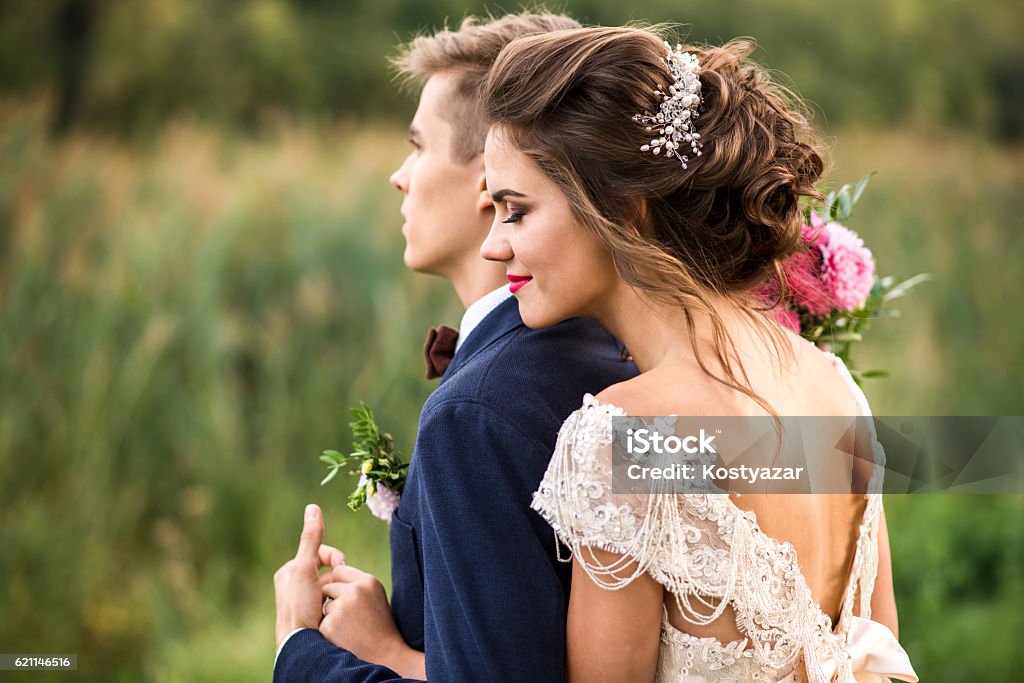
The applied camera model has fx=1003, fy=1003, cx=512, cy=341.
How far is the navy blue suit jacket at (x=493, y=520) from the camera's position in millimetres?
1703

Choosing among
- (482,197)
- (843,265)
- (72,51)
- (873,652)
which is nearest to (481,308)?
(482,197)

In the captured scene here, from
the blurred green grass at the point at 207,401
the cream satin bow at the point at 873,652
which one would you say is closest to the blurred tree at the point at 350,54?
the blurred green grass at the point at 207,401

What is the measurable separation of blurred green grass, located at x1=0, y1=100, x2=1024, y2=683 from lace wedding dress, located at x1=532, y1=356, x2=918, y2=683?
3.18 metres

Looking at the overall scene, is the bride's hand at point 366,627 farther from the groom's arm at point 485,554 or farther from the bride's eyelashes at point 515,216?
the bride's eyelashes at point 515,216

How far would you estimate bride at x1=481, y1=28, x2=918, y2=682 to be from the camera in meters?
1.64

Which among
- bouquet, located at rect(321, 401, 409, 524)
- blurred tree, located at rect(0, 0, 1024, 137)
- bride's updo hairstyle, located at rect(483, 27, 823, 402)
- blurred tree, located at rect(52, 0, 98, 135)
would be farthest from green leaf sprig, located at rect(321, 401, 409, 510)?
blurred tree, located at rect(52, 0, 98, 135)

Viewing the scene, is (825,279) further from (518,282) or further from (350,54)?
(350,54)

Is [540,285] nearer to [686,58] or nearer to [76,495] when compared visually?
[686,58]

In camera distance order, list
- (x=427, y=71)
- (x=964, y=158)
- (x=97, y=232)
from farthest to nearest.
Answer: (x=964, y=158) < (x=97, y=232) < (x=427, y=71)

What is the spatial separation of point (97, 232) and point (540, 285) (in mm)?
4389

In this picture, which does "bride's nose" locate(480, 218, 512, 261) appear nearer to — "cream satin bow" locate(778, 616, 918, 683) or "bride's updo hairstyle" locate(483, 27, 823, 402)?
"bride's updo hairstyle" locate(483, 27, 823, 402)

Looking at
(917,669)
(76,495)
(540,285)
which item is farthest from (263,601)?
(540,285)

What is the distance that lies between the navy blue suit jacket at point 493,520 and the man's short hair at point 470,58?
0.60 m

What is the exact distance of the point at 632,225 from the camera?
5.87 feet
